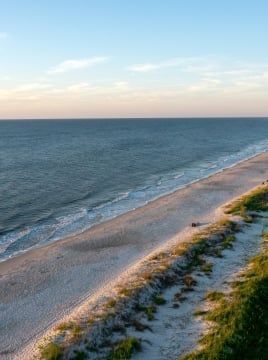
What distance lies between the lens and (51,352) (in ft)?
46.4

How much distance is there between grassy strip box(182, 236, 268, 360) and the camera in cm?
1370

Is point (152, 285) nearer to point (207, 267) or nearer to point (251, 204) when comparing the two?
point (207, 267)

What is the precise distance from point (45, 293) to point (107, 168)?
45929mm

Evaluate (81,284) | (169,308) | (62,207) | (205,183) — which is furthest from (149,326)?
(205,183)

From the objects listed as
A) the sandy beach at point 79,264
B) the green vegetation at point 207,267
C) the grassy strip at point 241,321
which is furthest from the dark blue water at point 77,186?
the grassy strip at point 241,321

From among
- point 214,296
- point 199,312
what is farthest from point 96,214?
point 199,312

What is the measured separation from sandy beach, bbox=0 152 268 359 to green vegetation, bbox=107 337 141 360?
314 centimetres

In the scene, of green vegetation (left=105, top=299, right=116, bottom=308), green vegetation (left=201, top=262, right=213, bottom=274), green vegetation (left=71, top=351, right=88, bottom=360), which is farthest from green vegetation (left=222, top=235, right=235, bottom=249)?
green vegetation (left=71, top=351, right=88, bottom=360)

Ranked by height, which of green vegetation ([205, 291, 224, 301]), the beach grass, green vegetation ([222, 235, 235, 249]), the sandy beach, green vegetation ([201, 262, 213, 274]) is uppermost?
the beach grass

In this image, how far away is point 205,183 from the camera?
167 feet

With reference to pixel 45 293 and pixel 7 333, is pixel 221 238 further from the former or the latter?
pixel 7 333

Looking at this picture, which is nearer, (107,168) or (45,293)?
(45,293)

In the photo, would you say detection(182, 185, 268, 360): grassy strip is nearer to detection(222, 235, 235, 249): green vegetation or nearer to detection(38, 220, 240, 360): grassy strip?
detection(38, 220, 240, 360): grassy strip

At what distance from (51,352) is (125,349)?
2578mm
